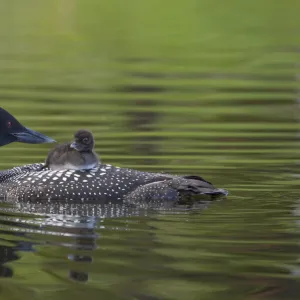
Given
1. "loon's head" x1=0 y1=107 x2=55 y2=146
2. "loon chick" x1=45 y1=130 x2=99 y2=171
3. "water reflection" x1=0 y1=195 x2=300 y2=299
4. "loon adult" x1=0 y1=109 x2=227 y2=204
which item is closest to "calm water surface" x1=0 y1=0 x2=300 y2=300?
"water reflection" x1=0 y1=195 x2=300 y2=299

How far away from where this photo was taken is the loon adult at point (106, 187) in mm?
6684

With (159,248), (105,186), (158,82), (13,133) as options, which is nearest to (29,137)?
(13,133)

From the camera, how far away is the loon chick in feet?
22.7

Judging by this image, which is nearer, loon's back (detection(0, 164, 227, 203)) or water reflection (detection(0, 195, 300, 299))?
water reflection (detection(0, 195, 300, 299))

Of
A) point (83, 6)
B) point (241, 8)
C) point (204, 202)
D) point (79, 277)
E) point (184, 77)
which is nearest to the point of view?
point (79, 277)

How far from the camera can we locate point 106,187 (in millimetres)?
6719

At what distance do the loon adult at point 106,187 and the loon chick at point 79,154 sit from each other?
0.06 m

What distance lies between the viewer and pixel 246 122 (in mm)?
10297

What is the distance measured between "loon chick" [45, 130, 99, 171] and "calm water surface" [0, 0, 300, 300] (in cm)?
39

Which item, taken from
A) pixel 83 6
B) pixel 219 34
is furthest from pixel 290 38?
pixel 83 6

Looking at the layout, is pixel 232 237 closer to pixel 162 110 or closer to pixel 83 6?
pixel 162 110

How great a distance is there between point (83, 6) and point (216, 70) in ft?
69.3

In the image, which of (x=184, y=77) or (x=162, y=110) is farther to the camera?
(x=184, y=77)

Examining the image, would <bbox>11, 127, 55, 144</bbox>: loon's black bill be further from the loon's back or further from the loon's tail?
the loon's tail
